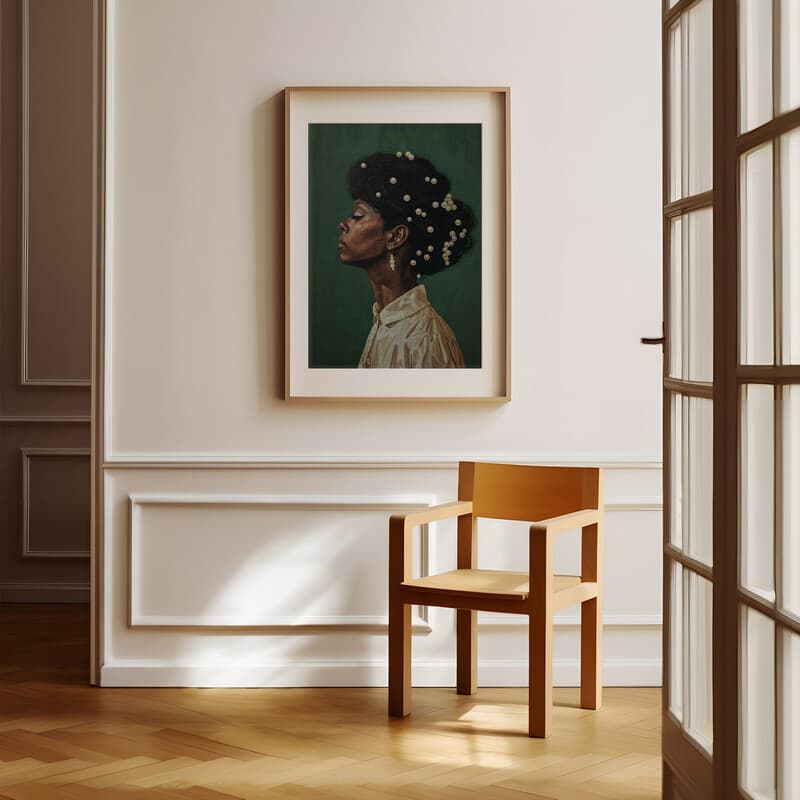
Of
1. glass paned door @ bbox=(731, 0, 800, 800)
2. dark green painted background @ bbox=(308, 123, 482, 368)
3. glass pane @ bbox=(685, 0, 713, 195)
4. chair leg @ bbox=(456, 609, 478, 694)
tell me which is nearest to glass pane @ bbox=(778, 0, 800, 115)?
glass paned door @ bbox=(731, 0, 800, 800)

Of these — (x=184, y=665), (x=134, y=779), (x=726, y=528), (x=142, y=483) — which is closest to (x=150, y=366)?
(x=142, y=483)

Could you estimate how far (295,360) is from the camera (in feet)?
11.9

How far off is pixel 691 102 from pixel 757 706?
46.3 inches

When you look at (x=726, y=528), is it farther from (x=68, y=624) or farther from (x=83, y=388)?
(x=83, y=388)

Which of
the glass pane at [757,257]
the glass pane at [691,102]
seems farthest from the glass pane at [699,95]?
the glass pane at [757,257]

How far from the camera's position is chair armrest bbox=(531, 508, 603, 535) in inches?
121

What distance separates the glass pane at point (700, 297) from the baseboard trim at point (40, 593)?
3706 millimetres

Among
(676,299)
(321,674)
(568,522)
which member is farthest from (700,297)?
(321,674)

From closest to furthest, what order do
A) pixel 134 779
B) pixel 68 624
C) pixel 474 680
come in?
1. pixel 134 779
2. pixel 474 680
3. pixel 68 624

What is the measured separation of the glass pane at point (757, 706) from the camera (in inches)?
70.3

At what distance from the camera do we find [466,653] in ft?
11.6

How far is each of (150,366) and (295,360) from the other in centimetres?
48

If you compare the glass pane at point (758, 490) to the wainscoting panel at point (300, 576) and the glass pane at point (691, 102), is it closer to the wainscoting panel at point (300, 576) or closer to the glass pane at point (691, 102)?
the glass pane at point (691, 102)

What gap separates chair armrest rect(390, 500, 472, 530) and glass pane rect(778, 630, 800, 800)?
166 centimetres
